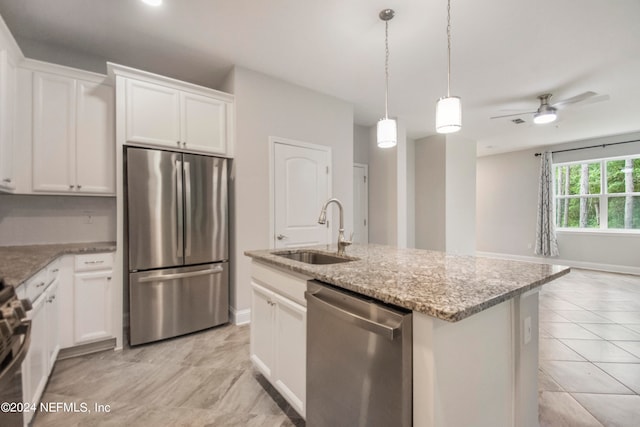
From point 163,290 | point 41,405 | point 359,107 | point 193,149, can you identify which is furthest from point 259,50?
point 41,405

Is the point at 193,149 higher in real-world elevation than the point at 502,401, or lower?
higher

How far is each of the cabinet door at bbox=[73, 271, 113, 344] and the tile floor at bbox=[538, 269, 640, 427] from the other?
3224 mm

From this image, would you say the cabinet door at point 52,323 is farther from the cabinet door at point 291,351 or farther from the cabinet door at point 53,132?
the cabinet door at point 291,351

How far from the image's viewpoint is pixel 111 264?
2316mm

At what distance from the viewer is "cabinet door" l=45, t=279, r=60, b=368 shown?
1.81 metres

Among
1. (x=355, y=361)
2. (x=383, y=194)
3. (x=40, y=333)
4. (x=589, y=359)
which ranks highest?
(x=383, y=194)

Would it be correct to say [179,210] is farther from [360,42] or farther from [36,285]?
[360,42]

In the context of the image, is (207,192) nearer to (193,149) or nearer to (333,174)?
(193,149)

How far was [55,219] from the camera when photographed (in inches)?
101

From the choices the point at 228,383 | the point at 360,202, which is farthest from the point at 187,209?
the point at 360,202

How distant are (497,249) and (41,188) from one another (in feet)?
28.7

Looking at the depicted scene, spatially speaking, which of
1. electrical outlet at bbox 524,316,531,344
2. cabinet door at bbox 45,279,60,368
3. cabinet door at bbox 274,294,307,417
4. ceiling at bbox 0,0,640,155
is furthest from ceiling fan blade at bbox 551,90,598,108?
cabinet door at bbox 45,279,60,368

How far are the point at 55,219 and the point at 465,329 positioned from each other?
11.2 feet

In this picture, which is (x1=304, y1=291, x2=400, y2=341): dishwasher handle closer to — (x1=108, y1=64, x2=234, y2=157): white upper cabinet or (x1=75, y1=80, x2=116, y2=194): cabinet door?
(x1=108, y1=64, x2=234, y2=157): white upper cabinet
